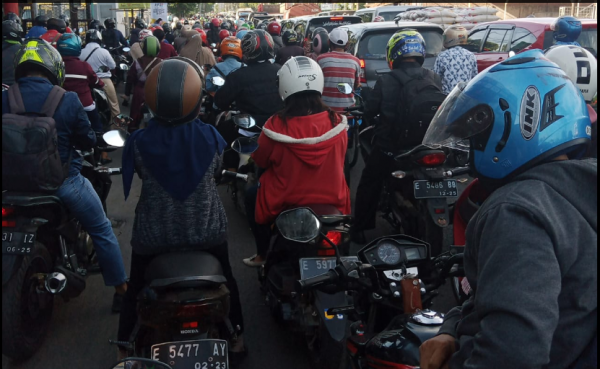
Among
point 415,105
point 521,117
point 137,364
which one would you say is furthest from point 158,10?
point 521,117

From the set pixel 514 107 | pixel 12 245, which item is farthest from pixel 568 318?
pixel 12 245

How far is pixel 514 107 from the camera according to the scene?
1.91 meters

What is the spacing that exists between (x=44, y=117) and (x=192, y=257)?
1.44 m

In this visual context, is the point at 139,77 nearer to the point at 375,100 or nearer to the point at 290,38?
the point at 290,38

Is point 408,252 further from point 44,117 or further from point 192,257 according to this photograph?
point 44,117

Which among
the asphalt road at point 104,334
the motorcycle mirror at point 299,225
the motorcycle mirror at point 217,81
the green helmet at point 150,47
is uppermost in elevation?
the green helmet at point 150,47

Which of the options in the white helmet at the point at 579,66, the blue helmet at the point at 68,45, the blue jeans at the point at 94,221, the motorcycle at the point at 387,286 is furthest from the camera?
the blue helmet at the point at 68,45

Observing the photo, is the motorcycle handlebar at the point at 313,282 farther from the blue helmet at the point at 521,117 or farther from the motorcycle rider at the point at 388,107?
the motorcycle rider at the point at 388,107

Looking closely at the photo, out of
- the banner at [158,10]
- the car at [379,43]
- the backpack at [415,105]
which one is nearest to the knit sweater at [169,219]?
the backpack at [415,105]

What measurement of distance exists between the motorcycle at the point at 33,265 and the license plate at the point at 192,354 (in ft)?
4.44

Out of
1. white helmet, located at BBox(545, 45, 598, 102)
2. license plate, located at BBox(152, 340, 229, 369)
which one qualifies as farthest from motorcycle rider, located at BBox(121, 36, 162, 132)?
license plate, located at BBox(152, 340, 229, 369)

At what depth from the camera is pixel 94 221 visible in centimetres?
454

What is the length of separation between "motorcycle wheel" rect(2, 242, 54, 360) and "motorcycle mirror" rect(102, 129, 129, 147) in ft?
2.62

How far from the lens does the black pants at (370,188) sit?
19.7 ft
